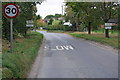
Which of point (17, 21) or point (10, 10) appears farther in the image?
point (17, 21)

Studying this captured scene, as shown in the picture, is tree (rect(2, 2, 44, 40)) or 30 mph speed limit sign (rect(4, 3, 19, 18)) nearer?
30 mph speed limit sign (rect(4, 3, 19, 18))

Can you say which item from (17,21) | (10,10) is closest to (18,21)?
(17,21)

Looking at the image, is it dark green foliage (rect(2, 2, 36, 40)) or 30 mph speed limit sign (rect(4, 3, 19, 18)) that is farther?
dark green foliage (rect(2, 2, 36, 40))

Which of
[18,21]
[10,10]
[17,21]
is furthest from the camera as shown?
[18,21]

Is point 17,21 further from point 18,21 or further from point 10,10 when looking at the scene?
point 10,10

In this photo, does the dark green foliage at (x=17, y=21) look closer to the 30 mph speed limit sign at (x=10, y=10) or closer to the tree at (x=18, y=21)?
the tree at (x=18, y=21)

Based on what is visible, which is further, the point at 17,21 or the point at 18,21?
the point at 18,21

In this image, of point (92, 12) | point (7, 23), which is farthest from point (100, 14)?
point (7, 23)

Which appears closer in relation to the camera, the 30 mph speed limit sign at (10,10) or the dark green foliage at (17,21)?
the 30 mph speed limit sign at (10,10)

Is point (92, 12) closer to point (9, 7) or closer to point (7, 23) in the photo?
point (7, 23)

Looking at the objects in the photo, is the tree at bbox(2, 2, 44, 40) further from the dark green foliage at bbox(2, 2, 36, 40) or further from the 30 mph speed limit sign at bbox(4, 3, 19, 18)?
the 30 mph speed limit sign at bbox(4, 3, 19, 18)

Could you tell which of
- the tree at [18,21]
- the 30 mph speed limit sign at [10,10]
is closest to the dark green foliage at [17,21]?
the tree at [18,21]

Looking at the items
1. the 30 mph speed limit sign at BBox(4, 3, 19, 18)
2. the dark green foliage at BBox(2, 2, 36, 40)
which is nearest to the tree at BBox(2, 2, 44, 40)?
the dark green foliage at BBox(2, 2, 36, 40)

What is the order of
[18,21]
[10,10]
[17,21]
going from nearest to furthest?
[10,10]
[17,21]
[18,21]
